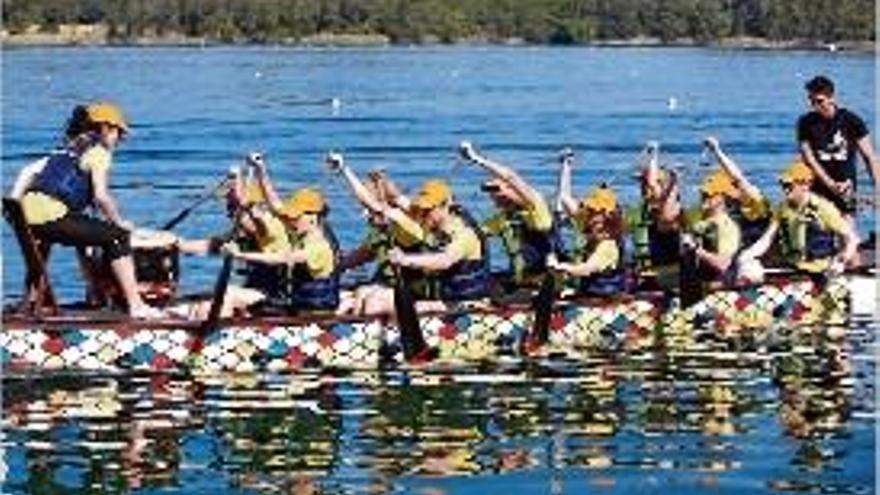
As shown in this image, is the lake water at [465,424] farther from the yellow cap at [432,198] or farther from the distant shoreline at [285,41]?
the distant shoreline at [285,41]

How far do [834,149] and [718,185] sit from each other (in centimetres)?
235

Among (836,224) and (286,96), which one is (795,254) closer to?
(836,224)

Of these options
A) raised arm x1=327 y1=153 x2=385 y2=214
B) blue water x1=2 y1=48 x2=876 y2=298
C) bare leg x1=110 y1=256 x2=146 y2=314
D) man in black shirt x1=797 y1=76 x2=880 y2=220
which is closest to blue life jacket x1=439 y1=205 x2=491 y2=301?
raised arm x1=327 y1=153 x2=385 y2=214

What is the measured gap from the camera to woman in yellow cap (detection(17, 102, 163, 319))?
2070cm

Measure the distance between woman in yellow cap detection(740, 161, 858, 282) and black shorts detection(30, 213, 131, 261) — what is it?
7458mm

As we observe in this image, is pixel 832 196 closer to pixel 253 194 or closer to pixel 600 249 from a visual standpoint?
pixel 600 249

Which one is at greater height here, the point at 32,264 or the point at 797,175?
the point at 797,175

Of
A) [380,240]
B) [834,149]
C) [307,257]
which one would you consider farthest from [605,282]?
[834,149]

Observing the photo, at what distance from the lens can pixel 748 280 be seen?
2461 cm

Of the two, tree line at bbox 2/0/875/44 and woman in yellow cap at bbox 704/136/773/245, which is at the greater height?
woman in yellow cap at bbox 704/136/773/245

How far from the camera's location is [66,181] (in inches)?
817

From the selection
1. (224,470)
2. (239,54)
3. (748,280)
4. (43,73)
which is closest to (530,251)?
(748,280)

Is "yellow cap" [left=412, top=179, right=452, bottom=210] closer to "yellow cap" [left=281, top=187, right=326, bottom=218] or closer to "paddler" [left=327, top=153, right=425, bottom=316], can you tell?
"paddler" [left=327, top=153, right=425, bottom=316]

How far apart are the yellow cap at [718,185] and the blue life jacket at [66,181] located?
6950 millimetres
